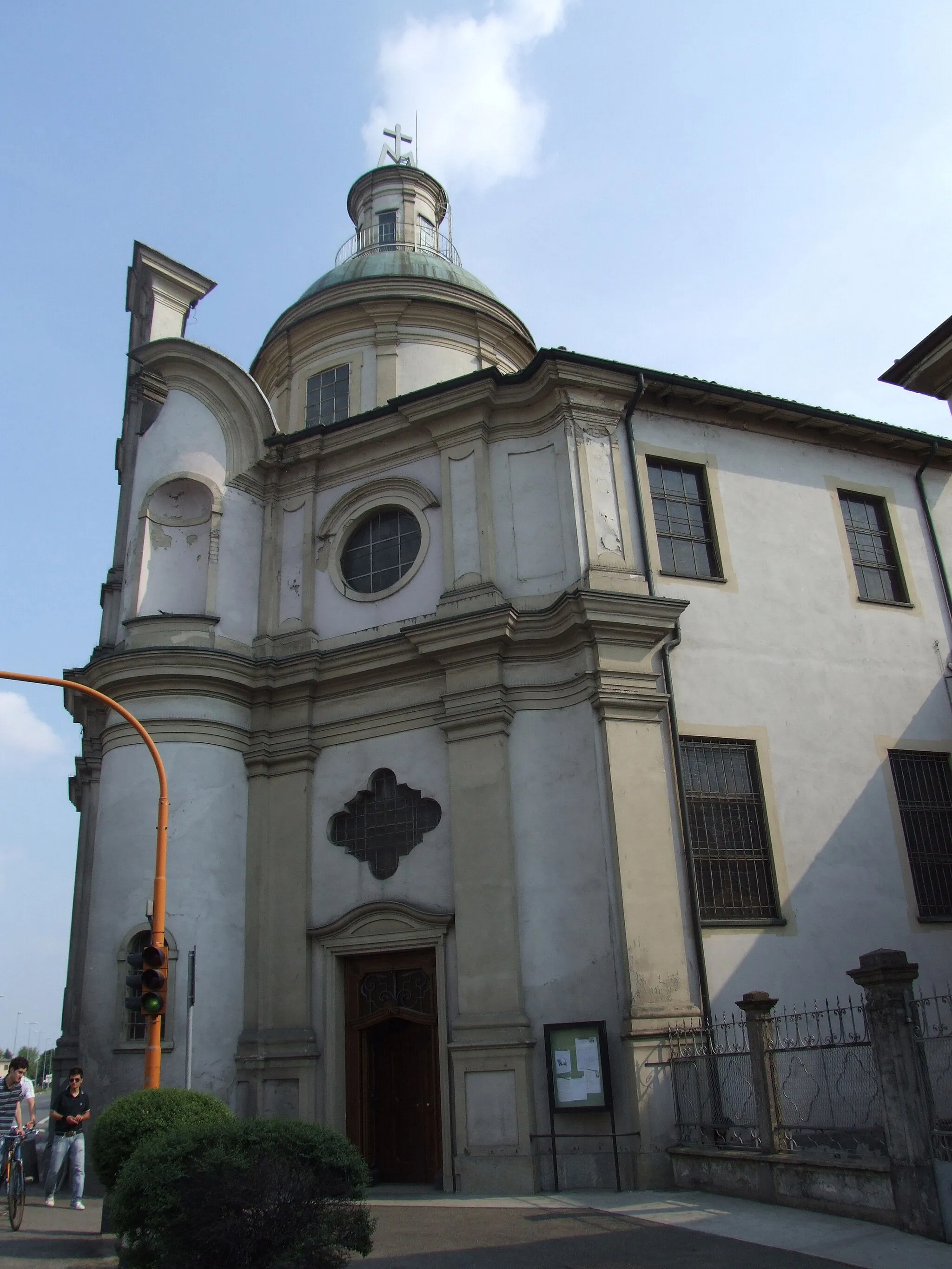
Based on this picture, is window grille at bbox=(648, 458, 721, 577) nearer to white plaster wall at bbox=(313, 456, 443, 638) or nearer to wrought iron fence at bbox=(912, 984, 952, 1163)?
white plaster wall at bbox=(313, 456, 443, 638)

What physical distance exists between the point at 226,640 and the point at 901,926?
11.0 m

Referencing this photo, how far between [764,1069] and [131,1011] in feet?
28.2

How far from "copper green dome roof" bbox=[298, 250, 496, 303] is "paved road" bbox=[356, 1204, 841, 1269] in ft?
59.0

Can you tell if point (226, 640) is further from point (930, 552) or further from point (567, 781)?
point (930, 552)

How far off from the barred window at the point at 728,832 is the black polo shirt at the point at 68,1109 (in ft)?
26.2

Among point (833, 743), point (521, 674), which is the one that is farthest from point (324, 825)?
point (833, 743)

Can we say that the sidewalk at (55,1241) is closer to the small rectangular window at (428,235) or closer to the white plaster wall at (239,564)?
the white plaster wall at (239,564)

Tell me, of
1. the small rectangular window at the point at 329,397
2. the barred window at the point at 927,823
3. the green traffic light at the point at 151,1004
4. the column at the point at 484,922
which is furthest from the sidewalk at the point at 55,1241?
the small rectangular window at the point at 329,397

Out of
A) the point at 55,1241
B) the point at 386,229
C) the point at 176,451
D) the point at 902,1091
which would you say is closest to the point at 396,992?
the point at 55,1241

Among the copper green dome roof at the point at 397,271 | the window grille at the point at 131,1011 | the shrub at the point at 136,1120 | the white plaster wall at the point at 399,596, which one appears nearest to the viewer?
the shrub at the point at 136,1120

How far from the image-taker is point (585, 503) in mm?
15891

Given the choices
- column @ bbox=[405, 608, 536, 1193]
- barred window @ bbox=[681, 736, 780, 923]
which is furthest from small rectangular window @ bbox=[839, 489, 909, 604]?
column @ bbox=[405, 608, 536, 1193]

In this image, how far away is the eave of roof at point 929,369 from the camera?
1159 cm

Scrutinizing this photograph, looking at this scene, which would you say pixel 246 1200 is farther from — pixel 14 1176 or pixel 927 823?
pixel 927 823
